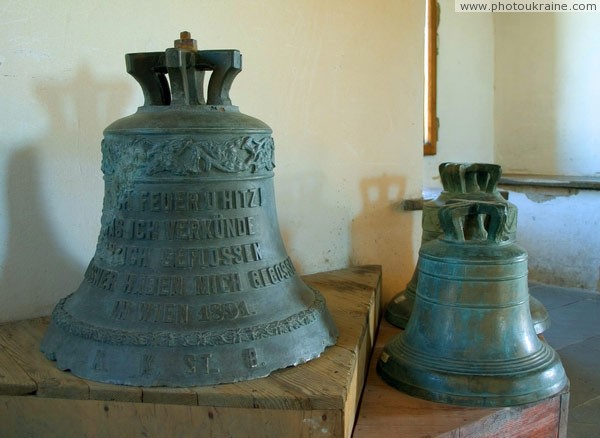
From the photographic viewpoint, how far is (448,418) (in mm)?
1130

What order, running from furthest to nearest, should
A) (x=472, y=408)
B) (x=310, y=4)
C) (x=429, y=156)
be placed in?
(x=429, y=156) → (x=310, y=4) → (x=472, y=408)

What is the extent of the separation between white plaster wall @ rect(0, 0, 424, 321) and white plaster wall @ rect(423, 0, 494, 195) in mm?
1537

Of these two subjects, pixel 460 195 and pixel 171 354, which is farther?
pixel 460 195

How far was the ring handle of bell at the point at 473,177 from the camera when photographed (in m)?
1.56

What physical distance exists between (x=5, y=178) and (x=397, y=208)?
1.04 m

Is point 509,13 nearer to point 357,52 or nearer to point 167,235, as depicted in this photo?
point 357,52

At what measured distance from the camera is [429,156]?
3379 millimetres

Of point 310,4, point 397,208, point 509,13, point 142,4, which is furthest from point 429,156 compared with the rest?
point 142,4

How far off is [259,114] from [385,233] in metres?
0.52

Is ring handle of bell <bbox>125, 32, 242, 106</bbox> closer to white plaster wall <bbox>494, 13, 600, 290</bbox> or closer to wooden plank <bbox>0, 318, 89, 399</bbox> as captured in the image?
wooden plank <bbox>0, 318, 89, 399</bbox>

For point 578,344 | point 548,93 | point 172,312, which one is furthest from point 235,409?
point 548,93

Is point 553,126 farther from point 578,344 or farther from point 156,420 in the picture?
point 156,420

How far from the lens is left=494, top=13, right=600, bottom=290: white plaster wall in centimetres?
315

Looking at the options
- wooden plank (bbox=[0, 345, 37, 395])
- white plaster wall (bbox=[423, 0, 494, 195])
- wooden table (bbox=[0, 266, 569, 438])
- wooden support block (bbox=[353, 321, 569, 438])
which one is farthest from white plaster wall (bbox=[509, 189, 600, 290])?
wooden plank (bbox=[0, 345, 37, 395])
